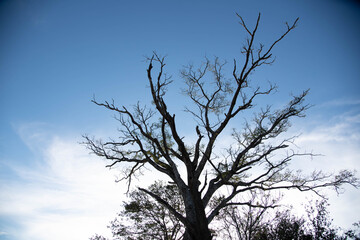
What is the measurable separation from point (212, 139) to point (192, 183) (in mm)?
2052

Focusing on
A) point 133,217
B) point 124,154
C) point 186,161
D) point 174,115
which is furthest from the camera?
point 133,217

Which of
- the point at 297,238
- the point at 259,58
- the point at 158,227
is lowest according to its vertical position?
the point at 297,238

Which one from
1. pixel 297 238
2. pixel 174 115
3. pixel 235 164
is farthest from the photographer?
pixel 297 238

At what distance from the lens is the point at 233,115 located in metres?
7.44

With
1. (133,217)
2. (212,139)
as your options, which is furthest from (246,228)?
(212,139)

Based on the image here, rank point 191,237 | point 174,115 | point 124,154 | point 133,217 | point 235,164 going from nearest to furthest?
point 191,237
point 174,115
point 235,164
point 124,154
point 133,217

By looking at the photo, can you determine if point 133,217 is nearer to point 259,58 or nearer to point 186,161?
point 186,161

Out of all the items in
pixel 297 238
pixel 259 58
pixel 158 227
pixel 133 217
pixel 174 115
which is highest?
pixel 259 58

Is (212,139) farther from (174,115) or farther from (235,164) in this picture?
(174,115)

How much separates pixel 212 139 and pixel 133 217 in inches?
349

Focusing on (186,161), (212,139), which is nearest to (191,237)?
(186,161)

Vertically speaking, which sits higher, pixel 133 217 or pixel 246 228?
pixel 133 217

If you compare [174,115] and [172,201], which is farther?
[172,201]

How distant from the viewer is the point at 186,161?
6.09 m
